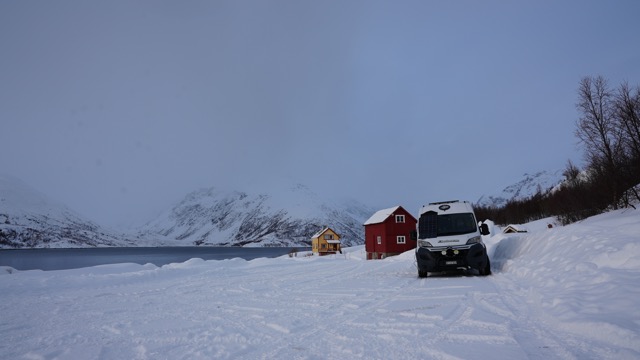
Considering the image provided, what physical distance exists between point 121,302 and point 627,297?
11.9 m

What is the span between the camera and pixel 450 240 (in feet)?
45.9

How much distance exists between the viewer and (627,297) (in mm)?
6125

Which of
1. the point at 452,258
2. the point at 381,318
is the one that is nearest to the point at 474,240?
the point at 452,258

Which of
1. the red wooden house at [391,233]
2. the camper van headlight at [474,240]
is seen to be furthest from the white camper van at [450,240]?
the red wooden house at [391,233]

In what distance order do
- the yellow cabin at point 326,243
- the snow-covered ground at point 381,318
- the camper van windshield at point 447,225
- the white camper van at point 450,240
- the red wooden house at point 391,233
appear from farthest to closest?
the yellow cabin at point 326,243, the red wooden house at point 391,233, the camper van windshield at point 447,225, the white camper van at point 450,240, the snow-covered ground at point 381,318

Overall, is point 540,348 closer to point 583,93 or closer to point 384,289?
point 384,289

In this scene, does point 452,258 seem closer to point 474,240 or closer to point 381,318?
point 474,240

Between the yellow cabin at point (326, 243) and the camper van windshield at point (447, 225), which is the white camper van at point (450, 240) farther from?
the yellow cabin at point (326, 243)

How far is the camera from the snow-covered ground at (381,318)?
5078 millimetres

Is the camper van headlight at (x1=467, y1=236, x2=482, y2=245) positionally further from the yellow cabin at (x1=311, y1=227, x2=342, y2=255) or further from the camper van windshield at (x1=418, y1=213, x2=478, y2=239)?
the yellow cabin at (x1=311, y1=227, x2=342, y2=255)

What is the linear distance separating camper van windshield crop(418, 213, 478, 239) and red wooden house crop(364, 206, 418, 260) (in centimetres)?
3301

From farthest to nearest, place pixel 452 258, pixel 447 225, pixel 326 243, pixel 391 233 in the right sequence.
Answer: pixel 326 243, pixel 391 233, pixel 447 225, pixel 452 258

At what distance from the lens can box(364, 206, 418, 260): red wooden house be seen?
156 feet

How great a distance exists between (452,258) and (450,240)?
26.1 inches
